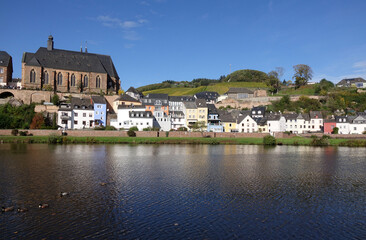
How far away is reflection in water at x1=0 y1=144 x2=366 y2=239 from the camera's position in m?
11.8

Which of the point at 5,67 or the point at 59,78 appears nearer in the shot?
the point at 5,67

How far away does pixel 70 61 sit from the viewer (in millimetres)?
76250

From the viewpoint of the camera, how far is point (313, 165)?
95.8 ft

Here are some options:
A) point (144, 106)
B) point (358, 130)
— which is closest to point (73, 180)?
point (144, 106)

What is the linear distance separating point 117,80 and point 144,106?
20.8 m

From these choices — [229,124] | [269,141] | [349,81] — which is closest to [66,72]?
[229,124]

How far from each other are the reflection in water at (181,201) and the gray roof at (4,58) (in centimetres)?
5171

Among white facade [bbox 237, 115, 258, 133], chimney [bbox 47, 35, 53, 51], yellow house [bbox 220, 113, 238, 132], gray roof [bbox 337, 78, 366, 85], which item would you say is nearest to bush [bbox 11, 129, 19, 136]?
chimney [bbox 47, 35, 53, 51]

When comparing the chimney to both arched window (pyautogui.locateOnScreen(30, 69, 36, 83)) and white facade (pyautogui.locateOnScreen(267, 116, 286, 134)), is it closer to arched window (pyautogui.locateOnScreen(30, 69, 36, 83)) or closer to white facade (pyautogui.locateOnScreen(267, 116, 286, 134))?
arched window (pyautogui.locateOnScreen(30, 69, 36, 83))

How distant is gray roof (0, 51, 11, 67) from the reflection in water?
51.7 m

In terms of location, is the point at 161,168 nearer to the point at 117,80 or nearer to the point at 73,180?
the point at 73,180

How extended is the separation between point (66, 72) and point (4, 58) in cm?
1360

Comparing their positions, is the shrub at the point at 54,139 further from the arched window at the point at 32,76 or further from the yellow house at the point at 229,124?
the yellow house at the point at 229,124

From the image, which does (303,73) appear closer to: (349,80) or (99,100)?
(349,80)
